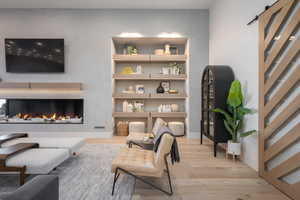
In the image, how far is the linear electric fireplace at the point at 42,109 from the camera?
500 cm

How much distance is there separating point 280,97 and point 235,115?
85cm

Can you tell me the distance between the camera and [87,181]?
239cm

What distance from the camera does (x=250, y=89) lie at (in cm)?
296

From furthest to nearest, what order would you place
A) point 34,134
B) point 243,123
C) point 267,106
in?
point 34,134, point 243,123, point 267,106

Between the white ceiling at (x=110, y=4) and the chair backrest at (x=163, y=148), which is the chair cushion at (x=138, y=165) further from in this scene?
the white ceiling at (x=110, y=4)

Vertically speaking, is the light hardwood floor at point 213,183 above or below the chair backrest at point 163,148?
below

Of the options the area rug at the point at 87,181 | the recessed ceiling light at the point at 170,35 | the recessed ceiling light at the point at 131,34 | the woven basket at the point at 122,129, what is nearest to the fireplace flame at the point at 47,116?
the woven basket at the point at 122,129

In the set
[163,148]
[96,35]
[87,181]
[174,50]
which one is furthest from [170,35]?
[87,181]

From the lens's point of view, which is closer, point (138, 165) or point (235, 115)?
point (138, 165)

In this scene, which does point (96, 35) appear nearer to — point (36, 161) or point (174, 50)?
point (174, 50)

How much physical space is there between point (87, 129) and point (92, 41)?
7.77 ft

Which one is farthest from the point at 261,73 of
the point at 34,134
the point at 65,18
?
the point at 34,134

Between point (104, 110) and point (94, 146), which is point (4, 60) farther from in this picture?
point (94, 146)

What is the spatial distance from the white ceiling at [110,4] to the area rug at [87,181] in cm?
370
